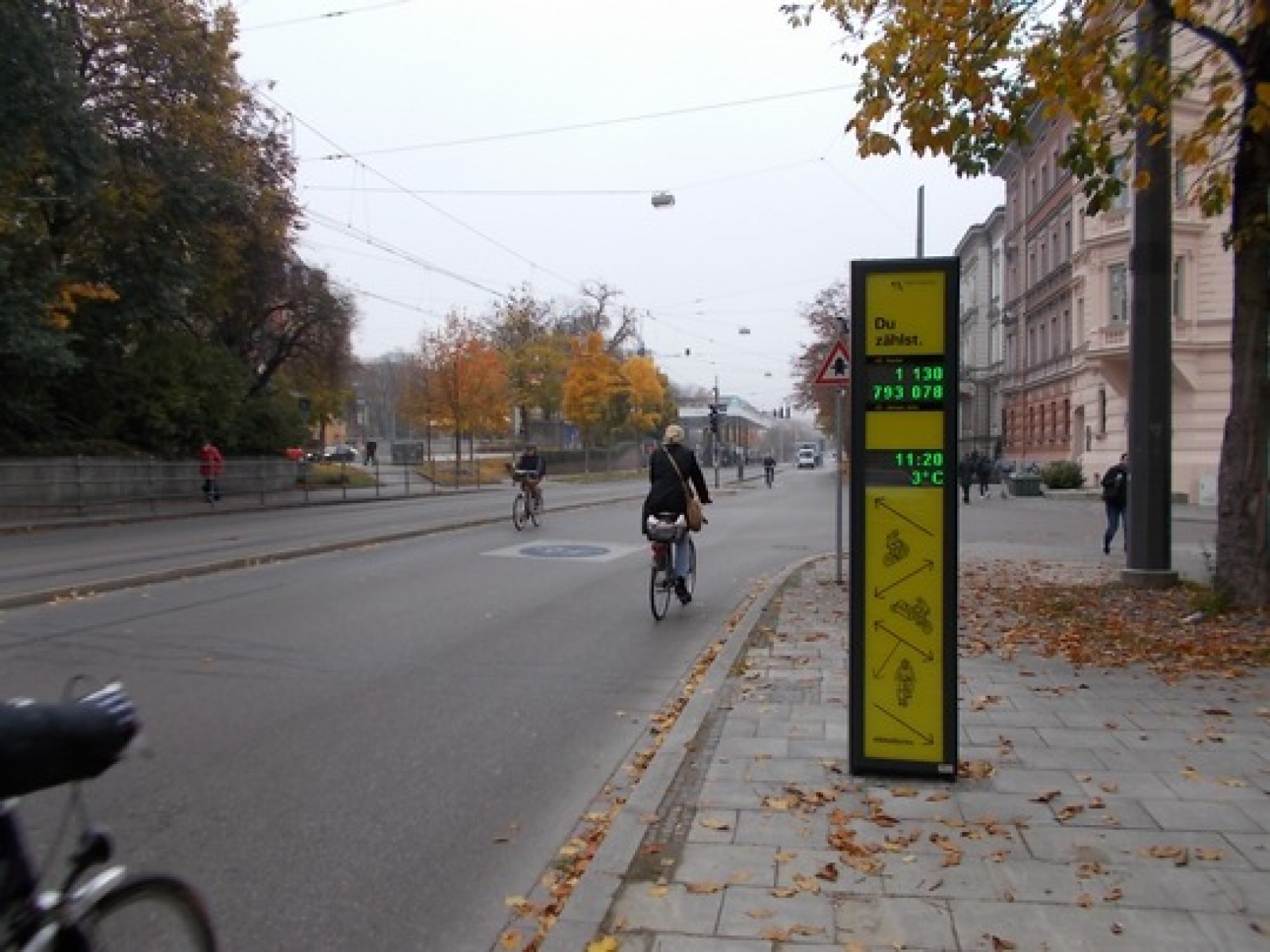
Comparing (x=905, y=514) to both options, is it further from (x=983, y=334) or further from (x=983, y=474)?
(x=983, y=334)

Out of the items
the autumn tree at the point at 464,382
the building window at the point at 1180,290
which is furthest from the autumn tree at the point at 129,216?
the building window at the point at 1180,290

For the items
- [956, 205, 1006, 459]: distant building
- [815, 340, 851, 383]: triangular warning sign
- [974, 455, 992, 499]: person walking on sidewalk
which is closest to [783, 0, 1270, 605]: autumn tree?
[815, 340, 851, 383]: triangular warning sign

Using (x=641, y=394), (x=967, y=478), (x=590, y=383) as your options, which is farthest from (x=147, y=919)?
(x=641, y=394)

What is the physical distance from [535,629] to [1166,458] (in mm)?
6724

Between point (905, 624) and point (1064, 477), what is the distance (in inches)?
1378

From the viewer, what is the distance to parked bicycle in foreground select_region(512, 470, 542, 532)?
2064cm

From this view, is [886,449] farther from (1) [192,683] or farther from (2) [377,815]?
(1) [192,683]

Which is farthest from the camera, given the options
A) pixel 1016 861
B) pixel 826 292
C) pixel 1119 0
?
pixel 826 292

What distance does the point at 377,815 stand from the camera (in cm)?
480

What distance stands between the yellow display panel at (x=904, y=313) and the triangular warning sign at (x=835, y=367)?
697cm

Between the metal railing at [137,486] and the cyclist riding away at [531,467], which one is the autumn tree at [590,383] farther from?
the cyclist riding away at [531,467]

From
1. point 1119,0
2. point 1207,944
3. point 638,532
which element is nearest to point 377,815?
Answer: point 1207,944

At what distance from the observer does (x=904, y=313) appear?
4.82 m

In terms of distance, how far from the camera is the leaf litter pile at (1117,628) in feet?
25.6
